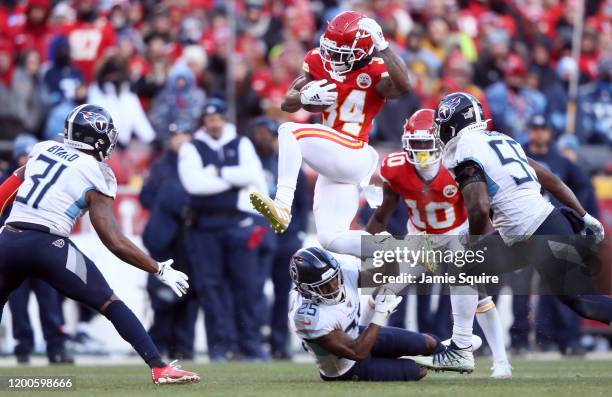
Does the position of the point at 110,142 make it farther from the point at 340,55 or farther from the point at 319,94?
the point at 340,55

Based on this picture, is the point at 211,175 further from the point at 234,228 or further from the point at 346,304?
the point at 346,304

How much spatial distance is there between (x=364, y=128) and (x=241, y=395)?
2522 mm

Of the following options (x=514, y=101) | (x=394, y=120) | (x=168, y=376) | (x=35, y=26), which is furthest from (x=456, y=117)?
(x=35, y=26)

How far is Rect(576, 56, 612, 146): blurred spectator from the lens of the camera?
17.3 metres

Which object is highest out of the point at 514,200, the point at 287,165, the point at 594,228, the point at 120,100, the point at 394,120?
the point at 120,100

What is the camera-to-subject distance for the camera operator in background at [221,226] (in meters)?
13.5

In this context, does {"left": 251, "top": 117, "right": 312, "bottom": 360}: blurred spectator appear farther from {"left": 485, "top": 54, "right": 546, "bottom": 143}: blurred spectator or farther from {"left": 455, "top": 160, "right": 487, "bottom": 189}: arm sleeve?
{"left": 455, "top": 160, "right": 487, "bottom": 189}: arm sleeve

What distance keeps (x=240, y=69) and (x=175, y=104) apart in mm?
1201

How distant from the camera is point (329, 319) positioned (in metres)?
9.00

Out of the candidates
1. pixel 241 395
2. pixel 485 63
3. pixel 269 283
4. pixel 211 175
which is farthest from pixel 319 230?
pixel 485 63

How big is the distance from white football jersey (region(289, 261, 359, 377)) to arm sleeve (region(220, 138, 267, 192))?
4.03 metres

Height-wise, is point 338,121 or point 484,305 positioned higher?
point 338,121

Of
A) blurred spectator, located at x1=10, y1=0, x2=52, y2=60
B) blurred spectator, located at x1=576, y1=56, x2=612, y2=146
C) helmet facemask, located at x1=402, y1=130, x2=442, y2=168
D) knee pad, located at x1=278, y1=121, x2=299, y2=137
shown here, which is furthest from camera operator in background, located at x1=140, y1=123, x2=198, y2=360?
blurred spectator, located at x1=576, y1=56, x2=612, y2=146

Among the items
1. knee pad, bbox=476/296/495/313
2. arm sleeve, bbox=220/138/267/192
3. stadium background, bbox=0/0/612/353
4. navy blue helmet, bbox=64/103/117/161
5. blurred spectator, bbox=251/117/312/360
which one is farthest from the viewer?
stadium background, bbox=0/0/612/353
